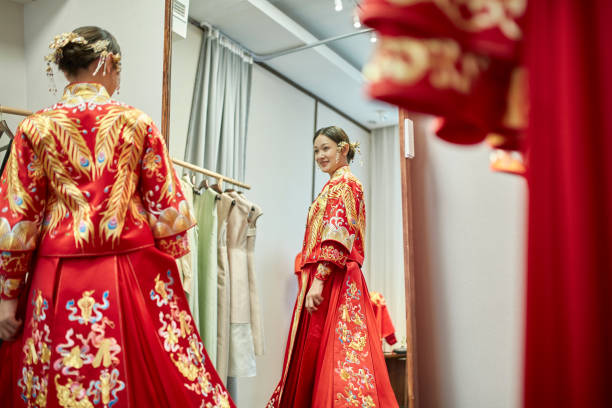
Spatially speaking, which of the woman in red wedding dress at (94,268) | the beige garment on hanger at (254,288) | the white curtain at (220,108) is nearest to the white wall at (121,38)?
the white curtain at (220,108)

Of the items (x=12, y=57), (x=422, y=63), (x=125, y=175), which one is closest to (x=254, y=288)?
(x=125, y=175)

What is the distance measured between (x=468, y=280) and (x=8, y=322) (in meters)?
1.35

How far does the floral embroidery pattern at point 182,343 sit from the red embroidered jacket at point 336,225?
747 mm

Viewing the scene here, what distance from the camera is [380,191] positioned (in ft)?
7.52

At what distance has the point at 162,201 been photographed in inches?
58.3

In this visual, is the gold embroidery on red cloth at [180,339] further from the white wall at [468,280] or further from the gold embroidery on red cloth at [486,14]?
the gold embroidery on red cloth at [486,14]

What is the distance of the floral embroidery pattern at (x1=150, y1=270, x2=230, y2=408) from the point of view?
1386 millimetres

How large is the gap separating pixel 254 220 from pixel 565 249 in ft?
6.29

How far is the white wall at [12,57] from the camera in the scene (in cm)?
252

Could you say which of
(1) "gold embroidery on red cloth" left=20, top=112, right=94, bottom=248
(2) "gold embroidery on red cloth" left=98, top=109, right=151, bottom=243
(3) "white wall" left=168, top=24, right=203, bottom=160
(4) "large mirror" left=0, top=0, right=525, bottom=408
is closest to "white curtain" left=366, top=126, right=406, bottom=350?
(4) "large mirror" left=0, top=0, right=525, bottom=408

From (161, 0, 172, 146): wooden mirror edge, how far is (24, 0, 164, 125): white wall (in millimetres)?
22

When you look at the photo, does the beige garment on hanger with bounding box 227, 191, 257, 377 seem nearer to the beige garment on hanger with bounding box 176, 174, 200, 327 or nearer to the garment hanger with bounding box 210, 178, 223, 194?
the garment hanger with bounding box 210, 178, 223, 194

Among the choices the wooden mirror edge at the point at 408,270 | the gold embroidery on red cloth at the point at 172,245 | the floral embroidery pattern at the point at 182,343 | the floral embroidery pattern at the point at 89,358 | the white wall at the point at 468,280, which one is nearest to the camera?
the floral embroidery pattern at the point at 89,358

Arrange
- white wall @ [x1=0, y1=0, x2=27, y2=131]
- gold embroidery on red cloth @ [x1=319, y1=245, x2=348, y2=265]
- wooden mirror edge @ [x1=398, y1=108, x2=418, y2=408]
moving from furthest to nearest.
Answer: white wall @ [x1=0, y1=0, x2=27, y2=131]
gold embroidery on red cloth @ [x1=319, y1=245, x2=348, y2=265]
wooden mirror edge @ [x1=398, y1=108, x2=418, y2=408]
